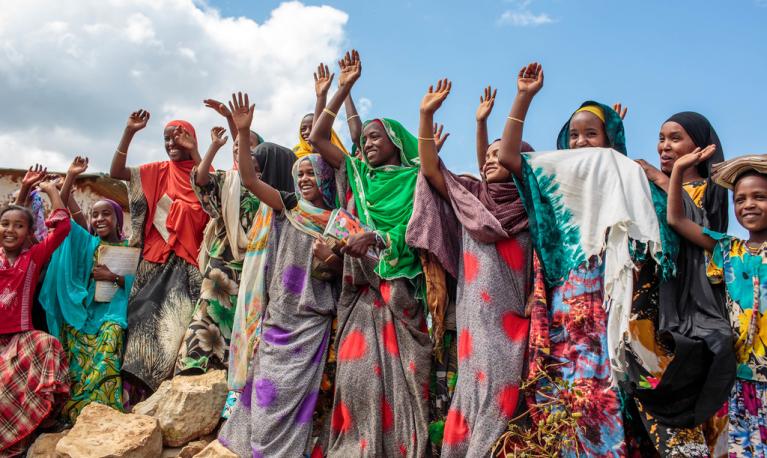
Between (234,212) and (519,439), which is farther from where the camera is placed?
(234,212)

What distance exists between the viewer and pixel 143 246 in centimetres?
597

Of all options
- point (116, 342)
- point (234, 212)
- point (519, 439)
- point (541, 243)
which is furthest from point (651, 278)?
point (116, 342)

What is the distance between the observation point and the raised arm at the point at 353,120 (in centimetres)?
541

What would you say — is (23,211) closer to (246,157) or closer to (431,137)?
(246,157)

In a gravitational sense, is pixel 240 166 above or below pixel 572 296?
above

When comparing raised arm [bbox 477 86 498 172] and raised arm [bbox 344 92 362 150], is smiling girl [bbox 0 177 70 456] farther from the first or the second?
raised arm [bbox 477 86 498 172]

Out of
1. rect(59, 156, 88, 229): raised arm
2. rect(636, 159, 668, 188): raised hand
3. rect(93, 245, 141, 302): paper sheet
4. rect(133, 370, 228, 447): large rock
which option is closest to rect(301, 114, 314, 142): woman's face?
rect(93, 245, 141, 302): paper sheet

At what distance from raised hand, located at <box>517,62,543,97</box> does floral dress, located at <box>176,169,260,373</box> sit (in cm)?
251

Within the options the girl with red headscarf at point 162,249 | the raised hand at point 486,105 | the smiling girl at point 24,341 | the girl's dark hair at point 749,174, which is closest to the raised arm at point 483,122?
the raised hand at point 486,105

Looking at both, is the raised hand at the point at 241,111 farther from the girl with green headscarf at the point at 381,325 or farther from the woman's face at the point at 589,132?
the woman's face at the point at 589,132

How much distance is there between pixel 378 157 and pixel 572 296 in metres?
1.73

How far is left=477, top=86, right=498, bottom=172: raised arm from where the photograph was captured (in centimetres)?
479

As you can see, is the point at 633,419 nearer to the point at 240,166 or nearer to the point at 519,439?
the point at 519,439

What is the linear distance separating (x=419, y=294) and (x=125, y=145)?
3.11 m
